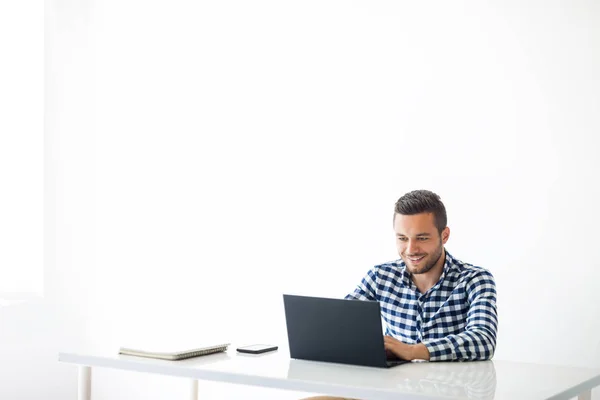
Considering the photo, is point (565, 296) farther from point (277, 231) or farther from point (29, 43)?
point (29, 43)

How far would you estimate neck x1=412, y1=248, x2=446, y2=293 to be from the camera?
10.00 ft

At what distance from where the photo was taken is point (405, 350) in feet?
8.39

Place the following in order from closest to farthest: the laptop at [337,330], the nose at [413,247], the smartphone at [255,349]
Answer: the laptop at [337,330], the smartphone at [255,349], the nose at [413,247]

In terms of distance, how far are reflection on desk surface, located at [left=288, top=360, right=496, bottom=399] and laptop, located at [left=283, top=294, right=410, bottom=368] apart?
30 millimetres

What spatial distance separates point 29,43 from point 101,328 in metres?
1.61

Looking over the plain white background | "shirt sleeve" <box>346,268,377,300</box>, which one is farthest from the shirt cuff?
the plain white background

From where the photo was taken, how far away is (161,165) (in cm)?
475

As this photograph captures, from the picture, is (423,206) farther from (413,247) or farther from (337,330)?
(337,330)

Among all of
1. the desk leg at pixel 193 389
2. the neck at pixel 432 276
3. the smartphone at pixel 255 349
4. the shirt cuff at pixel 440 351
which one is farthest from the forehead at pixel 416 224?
the desk leg at pixel 193 389

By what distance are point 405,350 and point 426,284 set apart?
0.56m

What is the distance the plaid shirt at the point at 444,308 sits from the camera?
8.69 ft

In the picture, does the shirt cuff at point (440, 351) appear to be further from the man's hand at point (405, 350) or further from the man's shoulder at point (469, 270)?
the man's shoulder at point (469, 270)

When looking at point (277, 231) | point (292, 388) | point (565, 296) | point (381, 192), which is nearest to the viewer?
point (292, 388)

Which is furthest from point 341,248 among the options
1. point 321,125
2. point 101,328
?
point 101,328
